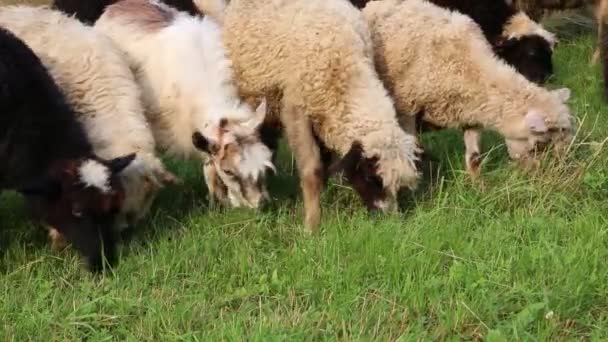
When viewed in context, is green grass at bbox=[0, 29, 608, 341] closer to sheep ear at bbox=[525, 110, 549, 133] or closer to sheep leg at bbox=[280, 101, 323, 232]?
sheep leg at bbox=[280, 101, 323, 232]

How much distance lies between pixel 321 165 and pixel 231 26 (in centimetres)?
141

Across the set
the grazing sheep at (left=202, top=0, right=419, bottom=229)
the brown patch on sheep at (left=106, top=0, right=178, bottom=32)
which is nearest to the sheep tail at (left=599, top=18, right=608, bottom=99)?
the grazing sheep at (left=202, top=0, right=419, bottom=229)

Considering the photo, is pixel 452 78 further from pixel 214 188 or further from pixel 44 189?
pixel 44 189

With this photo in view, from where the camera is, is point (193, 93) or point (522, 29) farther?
point (522, 29)

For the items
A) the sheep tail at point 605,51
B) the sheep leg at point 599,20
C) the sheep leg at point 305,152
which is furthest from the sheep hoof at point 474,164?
the sheep leg at point 599,20

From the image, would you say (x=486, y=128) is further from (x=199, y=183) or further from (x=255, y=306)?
(x=255, y=306)

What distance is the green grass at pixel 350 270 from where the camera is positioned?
502 centimetres

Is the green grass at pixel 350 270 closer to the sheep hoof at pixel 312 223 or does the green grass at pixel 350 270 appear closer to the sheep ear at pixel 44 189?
the sheep hoof at pixel 312 223

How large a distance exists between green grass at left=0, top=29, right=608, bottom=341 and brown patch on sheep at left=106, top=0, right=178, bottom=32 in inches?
56.3

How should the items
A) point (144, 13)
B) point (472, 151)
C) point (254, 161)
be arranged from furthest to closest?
point (144, 13), point (472, 151), point (254, 161)

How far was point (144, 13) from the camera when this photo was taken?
25.8 feet

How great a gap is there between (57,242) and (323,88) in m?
2.06

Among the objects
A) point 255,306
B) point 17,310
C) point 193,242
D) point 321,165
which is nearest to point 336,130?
point 321,165

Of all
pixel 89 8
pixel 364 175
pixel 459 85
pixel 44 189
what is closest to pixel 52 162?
pixel 44 189
